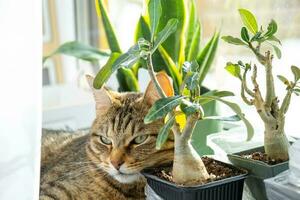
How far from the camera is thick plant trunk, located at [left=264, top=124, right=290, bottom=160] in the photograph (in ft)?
2.46

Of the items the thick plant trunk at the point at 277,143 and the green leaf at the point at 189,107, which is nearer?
the green leaf at the point at 189,107

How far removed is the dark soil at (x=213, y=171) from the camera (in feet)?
2.31

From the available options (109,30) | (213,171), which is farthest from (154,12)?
(109,30)

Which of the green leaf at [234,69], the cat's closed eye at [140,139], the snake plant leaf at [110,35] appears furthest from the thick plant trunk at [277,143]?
the snake plant leaf at [110,35]

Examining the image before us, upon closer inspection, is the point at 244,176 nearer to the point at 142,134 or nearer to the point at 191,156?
the point at 191,156

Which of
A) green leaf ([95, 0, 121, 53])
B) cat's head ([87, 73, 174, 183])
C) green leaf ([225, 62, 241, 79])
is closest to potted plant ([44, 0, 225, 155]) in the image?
green leaf ([95, 0, 121, 53])

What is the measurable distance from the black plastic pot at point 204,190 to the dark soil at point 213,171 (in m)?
0.01

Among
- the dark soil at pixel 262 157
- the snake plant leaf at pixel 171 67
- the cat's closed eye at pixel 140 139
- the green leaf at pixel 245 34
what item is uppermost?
the green leaf at pixel 245 34

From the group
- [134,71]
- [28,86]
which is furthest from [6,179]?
[134,71]

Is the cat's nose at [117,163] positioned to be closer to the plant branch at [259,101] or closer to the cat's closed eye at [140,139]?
the cat's closed eye at [140,139]

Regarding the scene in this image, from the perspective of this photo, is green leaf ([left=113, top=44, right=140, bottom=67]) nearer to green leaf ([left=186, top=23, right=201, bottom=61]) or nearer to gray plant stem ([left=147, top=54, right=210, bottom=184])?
gray plant stem ([left=147, top=54, right=210, bottom=184])

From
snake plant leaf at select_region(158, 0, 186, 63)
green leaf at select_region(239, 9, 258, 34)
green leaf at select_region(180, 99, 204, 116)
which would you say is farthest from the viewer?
snake plant leaf at select_region(158, 0, 186, 63)

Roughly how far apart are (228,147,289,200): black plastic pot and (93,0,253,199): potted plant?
0.08 feet

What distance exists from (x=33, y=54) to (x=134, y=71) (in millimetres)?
422
